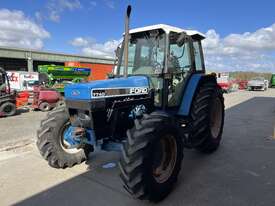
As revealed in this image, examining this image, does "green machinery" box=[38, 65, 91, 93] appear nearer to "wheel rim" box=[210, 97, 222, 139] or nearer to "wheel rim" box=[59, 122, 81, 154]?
"wheel rim" box=[210, 97, 222, 139]

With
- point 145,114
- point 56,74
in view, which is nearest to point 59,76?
point 56,74

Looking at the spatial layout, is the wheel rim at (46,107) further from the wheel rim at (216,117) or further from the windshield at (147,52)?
the wheel rim at (216,117)

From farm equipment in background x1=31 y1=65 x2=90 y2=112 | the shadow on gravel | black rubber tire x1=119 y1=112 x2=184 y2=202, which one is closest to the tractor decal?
black rubber tire x1=119 y1=112 x2=184 y2=202

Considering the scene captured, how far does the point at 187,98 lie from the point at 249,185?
1.65 meters

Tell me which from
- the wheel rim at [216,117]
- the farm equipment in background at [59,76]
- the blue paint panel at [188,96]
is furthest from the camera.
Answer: the farm equipment in background at [59,76]

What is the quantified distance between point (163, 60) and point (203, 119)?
1.24 metres

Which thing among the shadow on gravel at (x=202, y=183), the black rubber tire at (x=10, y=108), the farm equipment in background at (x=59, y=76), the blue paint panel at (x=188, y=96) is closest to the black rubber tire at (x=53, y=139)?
the shadow on gravel at (x=202, y=183)

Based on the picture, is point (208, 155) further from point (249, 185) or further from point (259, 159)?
point (249, 185)

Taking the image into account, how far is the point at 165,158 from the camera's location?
12.3 feet

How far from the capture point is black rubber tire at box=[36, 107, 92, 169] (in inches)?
168

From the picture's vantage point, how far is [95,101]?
3.56 metres

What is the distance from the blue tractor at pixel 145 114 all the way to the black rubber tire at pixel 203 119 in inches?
0.7

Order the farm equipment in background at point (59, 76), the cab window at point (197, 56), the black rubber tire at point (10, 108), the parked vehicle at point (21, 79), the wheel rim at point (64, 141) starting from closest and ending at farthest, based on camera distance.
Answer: the wheel rim at point (64, 141)
the cab window at point (197, 56)
the black rubber tire at point (10, 108)
the farm equipment in background at point (59, 76)
the parked vehicle at point (21, 79)

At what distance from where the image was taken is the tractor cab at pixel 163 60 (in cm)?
433
